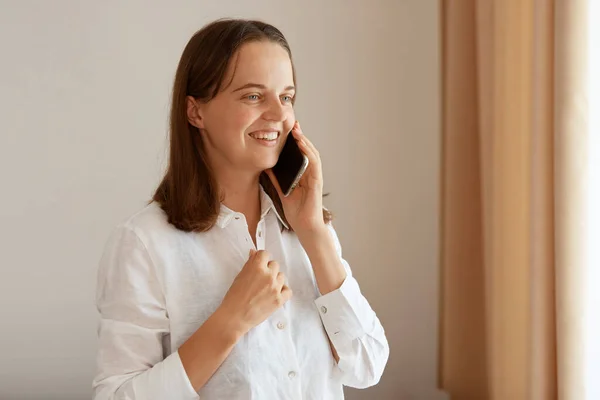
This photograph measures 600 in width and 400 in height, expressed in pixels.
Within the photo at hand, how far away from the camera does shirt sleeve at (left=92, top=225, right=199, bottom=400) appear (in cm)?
Answer: 115

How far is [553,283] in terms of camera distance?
1.53 meters

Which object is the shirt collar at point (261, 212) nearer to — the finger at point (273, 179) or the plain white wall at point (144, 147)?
the finger at point (273, 179)

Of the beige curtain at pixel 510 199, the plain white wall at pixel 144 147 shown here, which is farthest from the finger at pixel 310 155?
the plain white wall at pixel 144 147

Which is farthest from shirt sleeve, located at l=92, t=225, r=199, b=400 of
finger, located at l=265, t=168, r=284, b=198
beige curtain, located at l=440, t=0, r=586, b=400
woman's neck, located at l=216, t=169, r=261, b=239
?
beige curtain, located at l=440, t=0, r=586, b=400

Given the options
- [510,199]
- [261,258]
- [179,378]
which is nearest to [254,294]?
[261,258]

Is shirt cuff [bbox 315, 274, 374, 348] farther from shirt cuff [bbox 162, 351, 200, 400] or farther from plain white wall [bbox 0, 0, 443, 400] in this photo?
plain white wall [bbox 0, 0, 443, 400]

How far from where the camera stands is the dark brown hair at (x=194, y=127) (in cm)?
128

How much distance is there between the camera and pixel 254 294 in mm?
1208

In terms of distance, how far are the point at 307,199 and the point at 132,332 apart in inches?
17.1

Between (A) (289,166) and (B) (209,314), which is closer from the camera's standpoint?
(B) (209,314)

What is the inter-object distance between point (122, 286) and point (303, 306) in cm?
36

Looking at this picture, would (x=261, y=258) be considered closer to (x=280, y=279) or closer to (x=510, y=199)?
(x=280, y=279)

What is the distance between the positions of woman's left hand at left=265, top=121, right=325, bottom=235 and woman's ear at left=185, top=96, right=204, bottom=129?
0.60 feet

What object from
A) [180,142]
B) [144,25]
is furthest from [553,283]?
[144,25]
